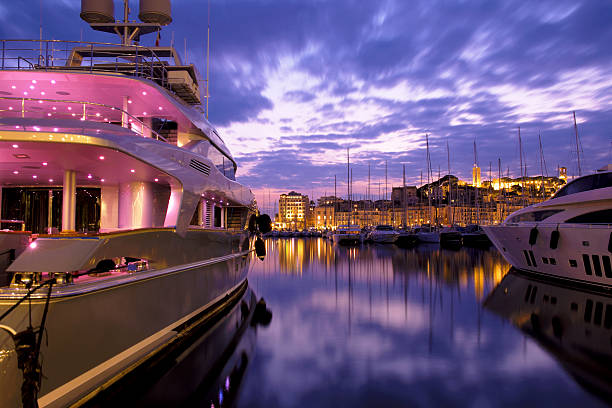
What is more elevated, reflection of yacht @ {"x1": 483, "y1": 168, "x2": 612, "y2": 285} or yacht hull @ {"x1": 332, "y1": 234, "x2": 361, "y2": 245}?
reflection of yacht @ {"x1": 483, "y1": 168, "x2": 612, "y2": 285}

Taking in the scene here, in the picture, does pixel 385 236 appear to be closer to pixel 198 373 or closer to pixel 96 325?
pixel 198 373

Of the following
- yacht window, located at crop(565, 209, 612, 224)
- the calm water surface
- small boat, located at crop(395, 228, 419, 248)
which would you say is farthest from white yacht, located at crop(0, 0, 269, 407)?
small boat, located at crop(395, 228, 419, 248)

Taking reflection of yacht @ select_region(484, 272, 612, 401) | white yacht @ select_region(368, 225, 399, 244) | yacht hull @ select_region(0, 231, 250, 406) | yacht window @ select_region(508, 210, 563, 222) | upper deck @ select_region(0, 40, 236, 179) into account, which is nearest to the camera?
yacht hull @ select_region(0, 231, 250, 406)

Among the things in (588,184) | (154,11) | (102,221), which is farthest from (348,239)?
(102,221)

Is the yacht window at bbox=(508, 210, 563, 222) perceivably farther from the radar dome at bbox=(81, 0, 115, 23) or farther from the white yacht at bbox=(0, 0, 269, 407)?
the radar dome at bbox=(81, 0, 115, 23)

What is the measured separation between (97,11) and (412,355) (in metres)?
15.0

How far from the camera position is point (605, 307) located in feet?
37.3

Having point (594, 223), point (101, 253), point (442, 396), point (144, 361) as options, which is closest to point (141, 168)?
point (101, 253)

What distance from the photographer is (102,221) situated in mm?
9016

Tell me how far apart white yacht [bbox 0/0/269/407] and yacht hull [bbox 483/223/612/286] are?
1272 centimetres

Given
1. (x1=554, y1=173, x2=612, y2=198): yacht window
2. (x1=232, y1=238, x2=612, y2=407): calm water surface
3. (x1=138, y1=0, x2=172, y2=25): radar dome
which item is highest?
(x1=138, y1=0, x2=172, y2=25): radar dome

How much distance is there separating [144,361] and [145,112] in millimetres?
6564

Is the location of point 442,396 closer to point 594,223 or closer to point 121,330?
point 121,330

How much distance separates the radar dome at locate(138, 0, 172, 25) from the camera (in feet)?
42.8
